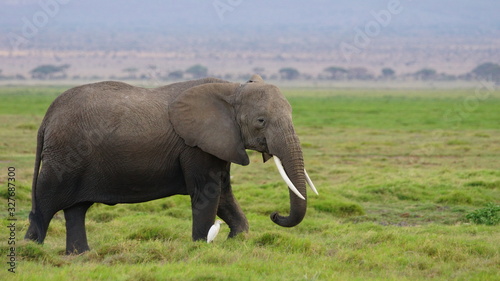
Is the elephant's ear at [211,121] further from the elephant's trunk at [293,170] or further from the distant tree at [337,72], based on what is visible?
the distant tree at [337,72]

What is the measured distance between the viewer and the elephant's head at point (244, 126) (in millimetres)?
7773

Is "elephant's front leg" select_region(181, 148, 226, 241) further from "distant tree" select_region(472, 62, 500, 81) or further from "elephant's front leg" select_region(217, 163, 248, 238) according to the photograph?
"distant tree" select_region(472, 62, 500, 81)

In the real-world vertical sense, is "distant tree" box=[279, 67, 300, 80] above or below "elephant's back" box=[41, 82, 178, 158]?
below

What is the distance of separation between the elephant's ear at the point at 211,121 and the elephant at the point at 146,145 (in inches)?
0.4

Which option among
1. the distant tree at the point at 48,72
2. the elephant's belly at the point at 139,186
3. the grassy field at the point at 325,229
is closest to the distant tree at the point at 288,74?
the distant tree at the point at 48,72

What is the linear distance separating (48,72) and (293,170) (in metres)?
124

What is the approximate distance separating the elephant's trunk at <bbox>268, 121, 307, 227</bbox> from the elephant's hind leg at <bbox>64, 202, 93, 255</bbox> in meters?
2.26

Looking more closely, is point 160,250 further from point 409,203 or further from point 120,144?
point 409,203

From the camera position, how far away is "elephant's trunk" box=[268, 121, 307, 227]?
771 centimetres

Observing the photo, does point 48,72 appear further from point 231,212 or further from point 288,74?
point 231,212

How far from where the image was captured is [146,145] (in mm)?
8281

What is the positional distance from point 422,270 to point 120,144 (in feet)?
10.8

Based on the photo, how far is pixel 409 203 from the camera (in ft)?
43.4

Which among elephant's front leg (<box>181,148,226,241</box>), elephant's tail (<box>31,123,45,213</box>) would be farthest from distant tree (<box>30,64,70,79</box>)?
elephant's front leg (<box>181,148,226,241</box>)
